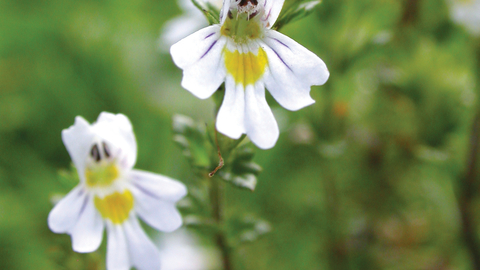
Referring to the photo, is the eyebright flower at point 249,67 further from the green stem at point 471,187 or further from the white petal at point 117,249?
the green stem at point 471,187

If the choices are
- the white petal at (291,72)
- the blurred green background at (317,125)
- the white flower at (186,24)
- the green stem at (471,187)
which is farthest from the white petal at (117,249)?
the green stem at (471,187)

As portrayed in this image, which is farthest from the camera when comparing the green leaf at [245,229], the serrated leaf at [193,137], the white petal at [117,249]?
the green leaf at [245,229]

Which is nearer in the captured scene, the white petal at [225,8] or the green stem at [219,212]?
the white petal at [225,8]

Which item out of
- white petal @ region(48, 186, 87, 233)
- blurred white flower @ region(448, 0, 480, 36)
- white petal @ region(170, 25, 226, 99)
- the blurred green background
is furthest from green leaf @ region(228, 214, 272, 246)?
blurred white flower @ region(448, 0, 480, 36)

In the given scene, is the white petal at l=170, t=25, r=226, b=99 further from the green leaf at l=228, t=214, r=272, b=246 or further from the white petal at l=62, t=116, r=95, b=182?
the green leaf at l=228, t=214, r=272, b=246

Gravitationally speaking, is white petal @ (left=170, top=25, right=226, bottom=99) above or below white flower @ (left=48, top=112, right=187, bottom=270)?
above

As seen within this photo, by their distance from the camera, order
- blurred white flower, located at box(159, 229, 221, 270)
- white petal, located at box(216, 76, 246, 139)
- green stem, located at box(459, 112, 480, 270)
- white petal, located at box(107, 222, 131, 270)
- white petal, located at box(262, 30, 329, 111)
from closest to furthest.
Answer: white petal, located at box(216, 76, 246, 139) < white petal, located at box(262, 30, 329, 111) < white petal, located at box(107, 222, 131, 270) < green stem, located at box(459, 112, 480, 270) < blurred white flower, located at box(159, 229, 221, 270)
